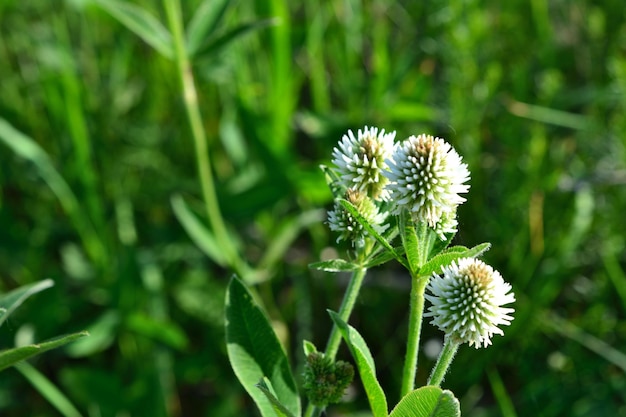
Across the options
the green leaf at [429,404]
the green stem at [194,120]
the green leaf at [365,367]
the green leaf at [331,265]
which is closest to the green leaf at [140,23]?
the green stem at [194,120]

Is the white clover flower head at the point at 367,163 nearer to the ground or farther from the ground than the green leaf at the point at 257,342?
farther from the ground

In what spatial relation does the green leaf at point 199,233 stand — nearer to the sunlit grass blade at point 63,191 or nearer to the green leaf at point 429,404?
the sunlit grass blade at point 63,191

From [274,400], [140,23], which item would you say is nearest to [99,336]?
[140,23]

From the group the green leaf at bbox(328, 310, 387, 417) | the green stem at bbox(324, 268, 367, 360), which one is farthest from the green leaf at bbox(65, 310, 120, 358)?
the green leaf at bbox(328, 310, 387, 417)

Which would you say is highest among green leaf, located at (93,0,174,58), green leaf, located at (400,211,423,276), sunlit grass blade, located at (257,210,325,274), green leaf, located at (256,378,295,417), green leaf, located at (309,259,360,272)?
green leaf, located at (93,0,174,58)

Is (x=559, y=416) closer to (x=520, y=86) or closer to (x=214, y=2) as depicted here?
(x=520, y=86)

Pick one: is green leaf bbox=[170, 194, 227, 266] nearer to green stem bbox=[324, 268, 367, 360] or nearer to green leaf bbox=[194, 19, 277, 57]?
green leaf bbox=[194, 19, 277, 57]
